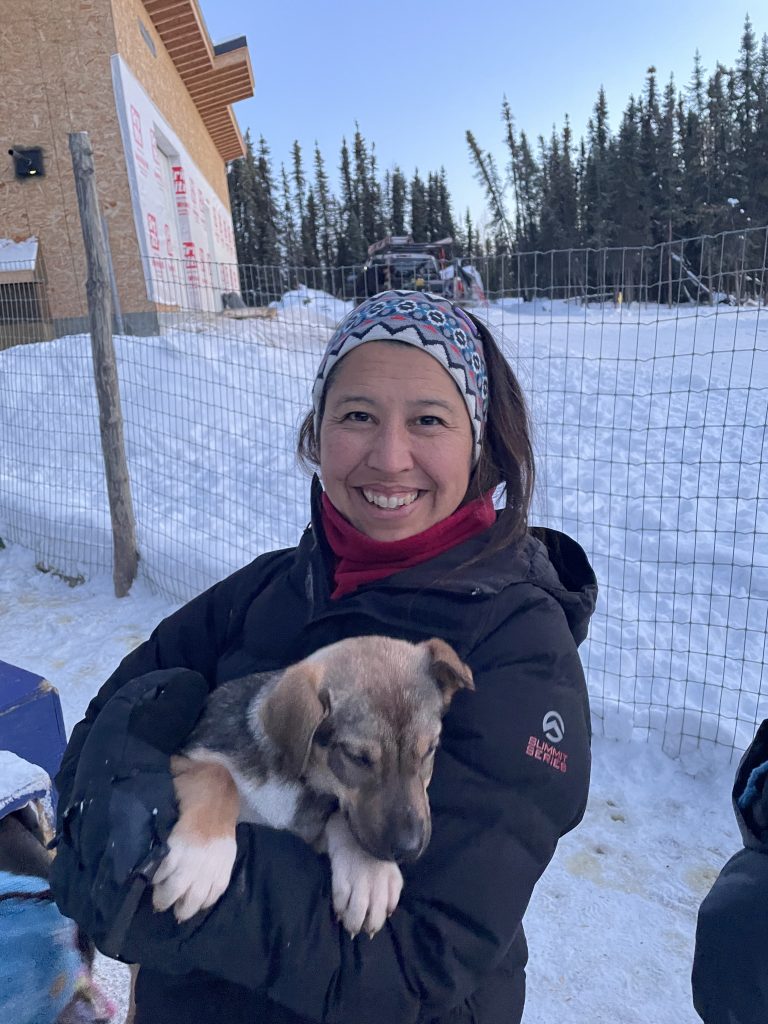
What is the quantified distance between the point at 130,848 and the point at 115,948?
17cm

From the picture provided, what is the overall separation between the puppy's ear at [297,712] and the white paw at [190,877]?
24 centimetres

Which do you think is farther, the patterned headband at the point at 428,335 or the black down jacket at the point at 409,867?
the patterned headband at the point at 428,335

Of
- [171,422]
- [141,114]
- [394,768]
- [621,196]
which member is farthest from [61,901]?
[621,196]

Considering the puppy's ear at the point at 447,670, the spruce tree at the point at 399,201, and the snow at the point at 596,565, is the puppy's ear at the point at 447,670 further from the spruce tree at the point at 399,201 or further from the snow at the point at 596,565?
the spruce tree at the point at 399,201

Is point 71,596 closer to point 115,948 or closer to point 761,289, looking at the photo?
point 115,948

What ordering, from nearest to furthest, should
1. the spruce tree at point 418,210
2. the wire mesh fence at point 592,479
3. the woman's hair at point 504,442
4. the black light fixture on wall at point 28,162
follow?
the woman's hair at point 504,442
the wire mesh fence at point 592,479
the black light fixture on wall at point 28,162
the spruce tree at point 418,210

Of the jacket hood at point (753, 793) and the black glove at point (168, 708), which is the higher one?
the black glove at point (168, 708)

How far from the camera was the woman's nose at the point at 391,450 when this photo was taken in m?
1.64

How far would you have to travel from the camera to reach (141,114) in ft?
48.5

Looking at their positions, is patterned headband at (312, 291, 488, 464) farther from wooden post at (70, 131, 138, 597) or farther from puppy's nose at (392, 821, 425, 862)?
wooden post at (70, 131, 138, 597)

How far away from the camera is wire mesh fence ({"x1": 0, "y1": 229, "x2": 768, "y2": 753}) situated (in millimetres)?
4504

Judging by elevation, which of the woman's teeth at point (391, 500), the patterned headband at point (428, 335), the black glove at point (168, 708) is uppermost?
the patterned headband at point (428, 335)

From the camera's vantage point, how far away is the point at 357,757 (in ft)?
4.98

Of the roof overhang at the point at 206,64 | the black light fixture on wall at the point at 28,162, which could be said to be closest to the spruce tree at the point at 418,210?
the roof overhang at the point at 206,64
